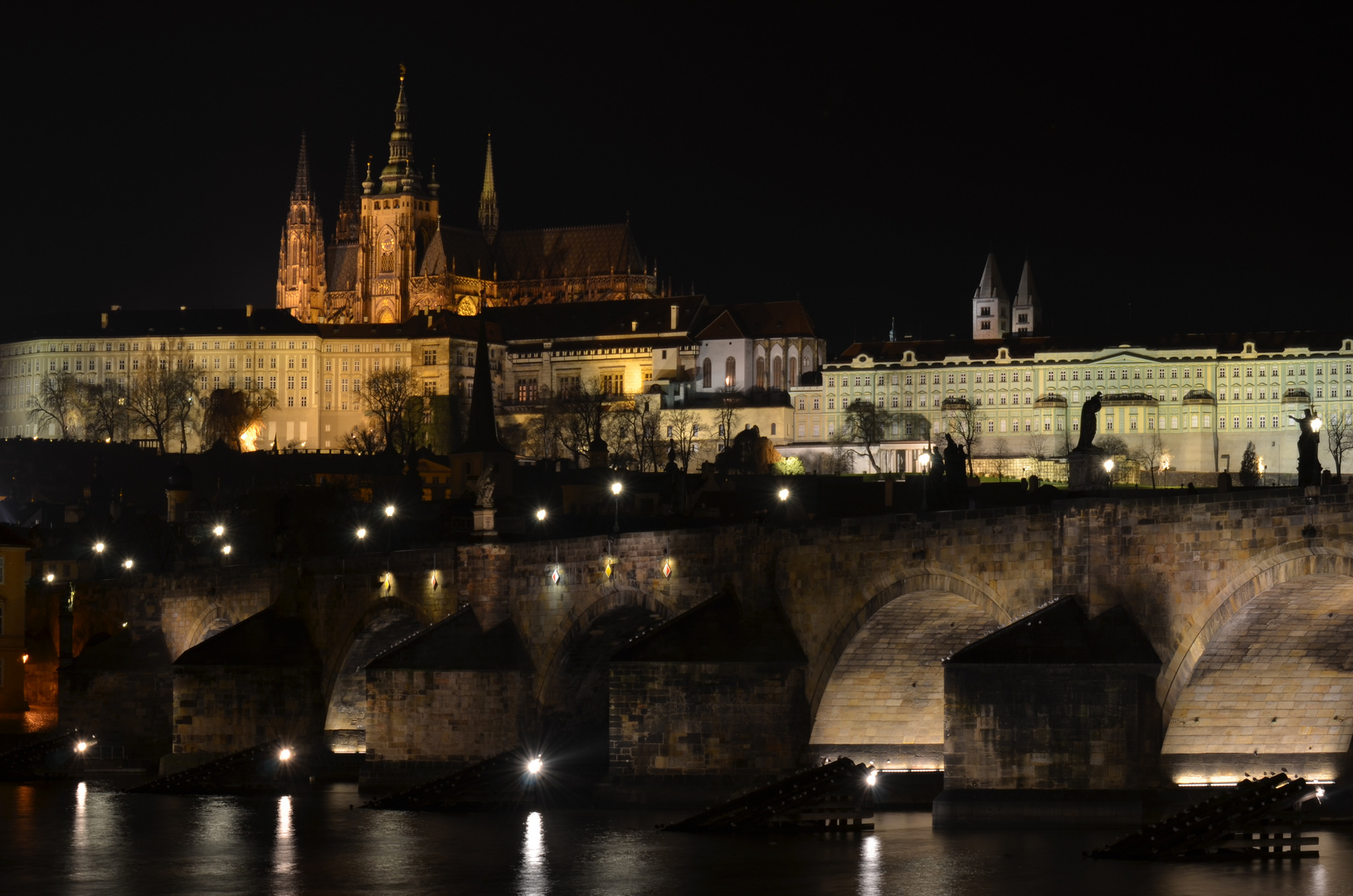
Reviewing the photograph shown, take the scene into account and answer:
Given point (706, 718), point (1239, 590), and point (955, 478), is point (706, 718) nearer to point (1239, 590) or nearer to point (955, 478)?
point (955, 478)

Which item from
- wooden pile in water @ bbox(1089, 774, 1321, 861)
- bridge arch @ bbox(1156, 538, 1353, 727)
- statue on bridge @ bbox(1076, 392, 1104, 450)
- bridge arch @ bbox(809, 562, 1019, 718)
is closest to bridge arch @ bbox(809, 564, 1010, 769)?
bridge arch @ bbox(809, 562, 1019, 718)

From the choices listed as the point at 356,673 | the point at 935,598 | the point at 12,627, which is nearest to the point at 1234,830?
the point at 935,598

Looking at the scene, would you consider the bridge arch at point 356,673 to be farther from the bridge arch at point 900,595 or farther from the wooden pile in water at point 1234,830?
the wooden pile in water at point 1234,830

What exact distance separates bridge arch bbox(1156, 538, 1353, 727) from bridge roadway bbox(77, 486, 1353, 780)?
3cm

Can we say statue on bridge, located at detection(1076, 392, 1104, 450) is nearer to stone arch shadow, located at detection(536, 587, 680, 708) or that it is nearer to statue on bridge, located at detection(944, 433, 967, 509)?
statue on bridge, located at detection(944, 433, 967, 509)

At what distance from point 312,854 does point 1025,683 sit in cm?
1371

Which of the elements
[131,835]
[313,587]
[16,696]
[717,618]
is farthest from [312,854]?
[16,696]

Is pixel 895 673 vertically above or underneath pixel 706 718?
above

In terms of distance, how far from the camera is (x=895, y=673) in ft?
153

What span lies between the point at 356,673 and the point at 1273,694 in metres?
30.9

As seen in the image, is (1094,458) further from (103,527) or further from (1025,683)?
(103,527)

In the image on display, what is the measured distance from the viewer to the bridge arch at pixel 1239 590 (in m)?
35.8

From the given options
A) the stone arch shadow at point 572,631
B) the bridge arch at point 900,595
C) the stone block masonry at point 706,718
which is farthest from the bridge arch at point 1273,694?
the stone arch shadow at point 572,631

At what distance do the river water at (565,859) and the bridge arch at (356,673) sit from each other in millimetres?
11314
